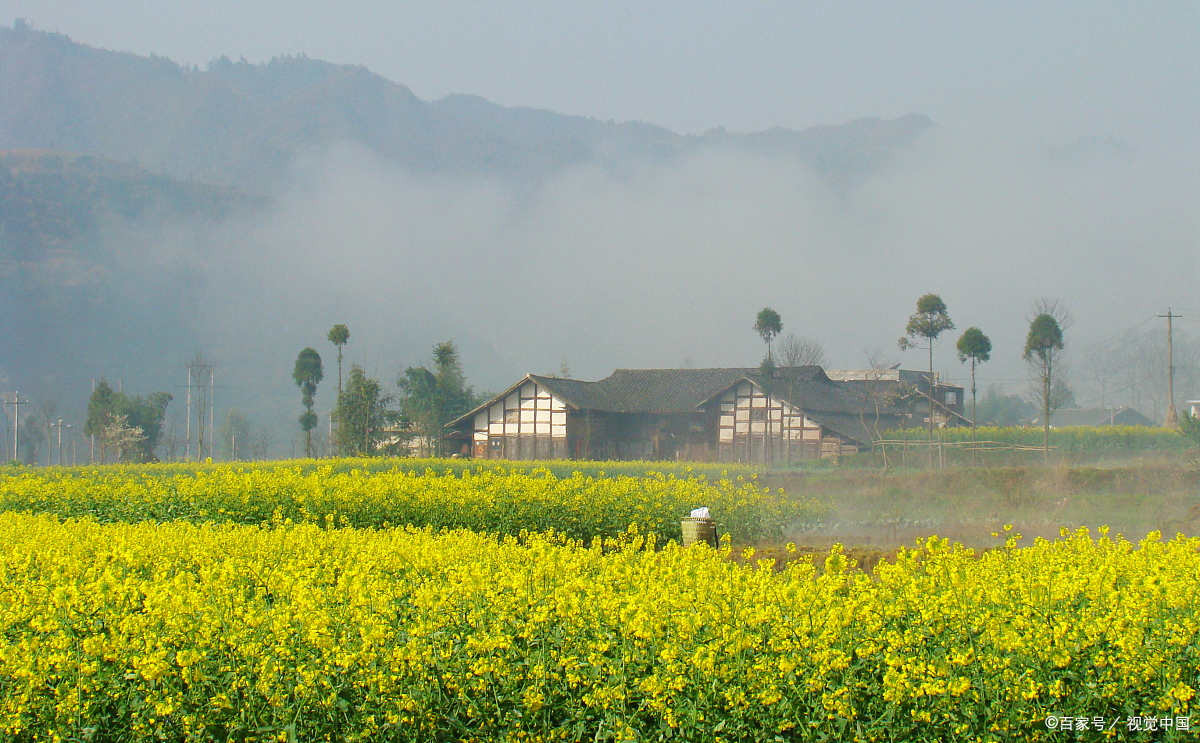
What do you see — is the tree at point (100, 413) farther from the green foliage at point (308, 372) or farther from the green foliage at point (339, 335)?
the green foliage at point (339, 335)

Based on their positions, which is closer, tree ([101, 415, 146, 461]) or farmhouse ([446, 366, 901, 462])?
farmhouse ([446, 366, 901, 462])

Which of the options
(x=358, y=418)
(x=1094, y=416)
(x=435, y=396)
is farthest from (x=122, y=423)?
(x=1094, y=416)

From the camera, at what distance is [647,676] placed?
3.79 m

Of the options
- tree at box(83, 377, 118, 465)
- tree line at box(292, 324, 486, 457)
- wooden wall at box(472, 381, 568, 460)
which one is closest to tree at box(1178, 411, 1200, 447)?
wooden wall at box(472, 381, 568, 460)

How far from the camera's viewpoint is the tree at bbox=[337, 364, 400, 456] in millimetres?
42156

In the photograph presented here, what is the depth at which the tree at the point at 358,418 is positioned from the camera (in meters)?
42.2

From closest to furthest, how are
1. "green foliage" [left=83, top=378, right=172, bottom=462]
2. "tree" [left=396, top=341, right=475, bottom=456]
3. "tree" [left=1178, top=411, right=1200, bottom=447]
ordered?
"tree" [left=1178, top=411, right=1200, bottom=447]
"tree" [left=396, top=341, right=475, bottom=456]
"green foliage" [left=83, top=378, right=172, bottom=462]

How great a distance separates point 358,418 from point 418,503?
1235 inches

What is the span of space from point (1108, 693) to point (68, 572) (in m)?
5.56

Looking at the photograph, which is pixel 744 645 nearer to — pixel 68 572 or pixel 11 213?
pixel 68 572

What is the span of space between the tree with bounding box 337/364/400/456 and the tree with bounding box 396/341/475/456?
2332 mm

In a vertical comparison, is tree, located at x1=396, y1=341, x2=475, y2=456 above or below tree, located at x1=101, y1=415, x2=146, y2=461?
above

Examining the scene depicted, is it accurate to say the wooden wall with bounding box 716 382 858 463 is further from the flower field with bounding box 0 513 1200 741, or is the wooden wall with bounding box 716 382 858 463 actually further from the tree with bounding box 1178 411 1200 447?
the flower field with bounding box 0 513 1200 741

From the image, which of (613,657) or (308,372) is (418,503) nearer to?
(613,657)
